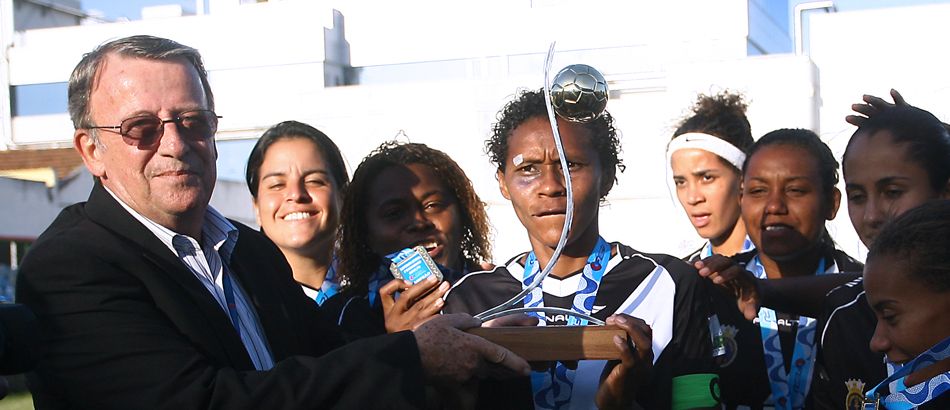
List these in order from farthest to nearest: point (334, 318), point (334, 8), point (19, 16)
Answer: point (19, 16)
point (334, 8)
point (334, 318)

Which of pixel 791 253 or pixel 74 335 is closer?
pixel 74 335

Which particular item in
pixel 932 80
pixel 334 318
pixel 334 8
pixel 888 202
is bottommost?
pixel 334 318

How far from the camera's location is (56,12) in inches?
1310

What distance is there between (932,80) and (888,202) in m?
11.2

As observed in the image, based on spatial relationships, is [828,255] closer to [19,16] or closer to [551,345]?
[551,345]

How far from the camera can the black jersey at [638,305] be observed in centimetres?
286

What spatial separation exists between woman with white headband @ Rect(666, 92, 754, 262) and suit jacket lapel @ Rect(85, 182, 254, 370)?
2.57m

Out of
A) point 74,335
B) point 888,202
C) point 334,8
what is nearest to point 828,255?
point 888,202

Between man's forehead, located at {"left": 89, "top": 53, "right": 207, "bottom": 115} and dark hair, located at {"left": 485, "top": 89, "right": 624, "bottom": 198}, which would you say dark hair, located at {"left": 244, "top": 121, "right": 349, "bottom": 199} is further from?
man's forehead, located at {"left": 89, "top": 53, "right": 207, "bottom": 115}

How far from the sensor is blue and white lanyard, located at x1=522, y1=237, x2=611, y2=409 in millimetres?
2889

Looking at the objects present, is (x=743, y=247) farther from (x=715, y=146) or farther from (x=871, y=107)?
(x=871, y=107)

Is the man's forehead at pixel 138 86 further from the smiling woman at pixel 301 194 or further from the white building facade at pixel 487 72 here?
the white building facade at pixel 487 72

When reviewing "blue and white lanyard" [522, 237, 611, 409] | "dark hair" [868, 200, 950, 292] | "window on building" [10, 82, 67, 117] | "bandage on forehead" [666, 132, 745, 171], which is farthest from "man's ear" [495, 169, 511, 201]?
"window on building" [10, 82, 67, 117]

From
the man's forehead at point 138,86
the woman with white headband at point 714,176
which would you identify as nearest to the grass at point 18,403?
the woman with white headband at point 714,176
